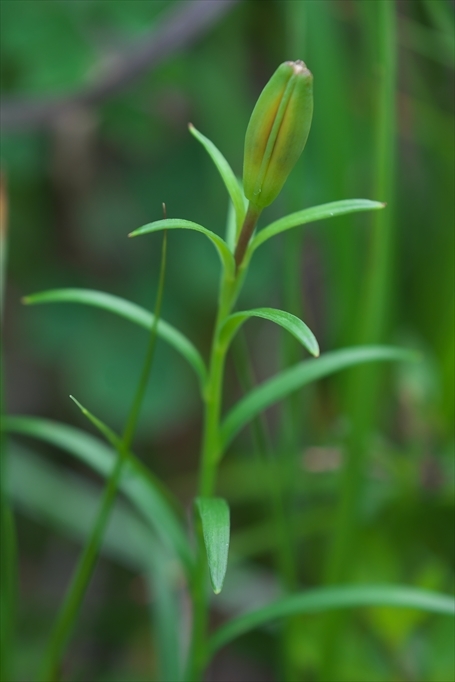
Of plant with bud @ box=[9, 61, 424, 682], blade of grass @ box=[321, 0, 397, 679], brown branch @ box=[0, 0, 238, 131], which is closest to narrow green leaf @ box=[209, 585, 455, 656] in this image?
plant with bud @ box=[9, 61, 424, 682]

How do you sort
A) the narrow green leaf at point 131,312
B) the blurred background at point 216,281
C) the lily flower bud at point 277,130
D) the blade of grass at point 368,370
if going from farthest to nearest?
the blurred background at point 216,281 → the blade of grass at point 368,370 → the narrow green leaf at point 131,312 → the lily flower bud at point 277,130

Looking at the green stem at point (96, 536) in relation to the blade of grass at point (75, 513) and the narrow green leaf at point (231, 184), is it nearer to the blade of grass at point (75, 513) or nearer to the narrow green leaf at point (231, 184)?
the narrow green leaf at point (231, 184)

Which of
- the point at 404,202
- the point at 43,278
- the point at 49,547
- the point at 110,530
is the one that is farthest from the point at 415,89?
the point at 49,547

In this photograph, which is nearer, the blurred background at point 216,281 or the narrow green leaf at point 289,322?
the narrow green leaf at point 289,322

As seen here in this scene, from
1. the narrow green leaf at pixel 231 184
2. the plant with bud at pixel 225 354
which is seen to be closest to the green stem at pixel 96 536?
the plant with bud at pixel 225 354

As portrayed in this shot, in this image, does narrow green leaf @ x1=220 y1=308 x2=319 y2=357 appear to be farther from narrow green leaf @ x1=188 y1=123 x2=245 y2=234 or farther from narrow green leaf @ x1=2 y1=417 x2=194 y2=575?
narrow green leaf @ x1=2 y1=417 x2=194 y2=575

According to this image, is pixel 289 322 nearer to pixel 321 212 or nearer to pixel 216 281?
pixel 321 212
